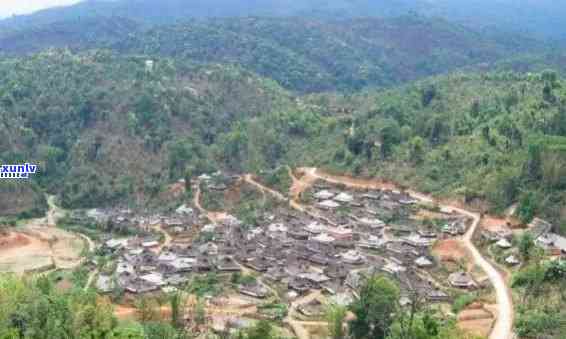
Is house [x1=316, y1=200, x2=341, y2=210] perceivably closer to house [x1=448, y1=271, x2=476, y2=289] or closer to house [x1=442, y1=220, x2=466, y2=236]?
house [x1=442, y1=220, x2=466, y2=236]

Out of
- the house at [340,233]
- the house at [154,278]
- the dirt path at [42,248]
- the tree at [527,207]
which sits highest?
the tree at [527,207]

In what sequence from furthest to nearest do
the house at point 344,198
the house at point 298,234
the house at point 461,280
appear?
1. the house at point 344,198
2. the house at point 298,234
3. the house at point 461,280

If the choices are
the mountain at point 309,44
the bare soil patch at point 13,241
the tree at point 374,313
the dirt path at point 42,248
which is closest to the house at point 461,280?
the tree at point 374,313

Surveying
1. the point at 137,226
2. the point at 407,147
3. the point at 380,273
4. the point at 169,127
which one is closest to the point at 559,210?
the point at 380,273

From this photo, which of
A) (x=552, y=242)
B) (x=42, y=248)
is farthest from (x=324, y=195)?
(x=42, y=248)

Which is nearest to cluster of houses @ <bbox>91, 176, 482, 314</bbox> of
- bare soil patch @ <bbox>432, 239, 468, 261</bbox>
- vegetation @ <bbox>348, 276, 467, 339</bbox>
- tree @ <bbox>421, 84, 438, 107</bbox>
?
bare soil patch @ <bbox>432, 239, 468, 261</bbox>

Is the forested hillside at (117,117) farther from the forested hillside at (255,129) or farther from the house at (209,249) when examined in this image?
the house at (209,249)

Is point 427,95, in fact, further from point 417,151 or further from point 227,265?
point 227,265
